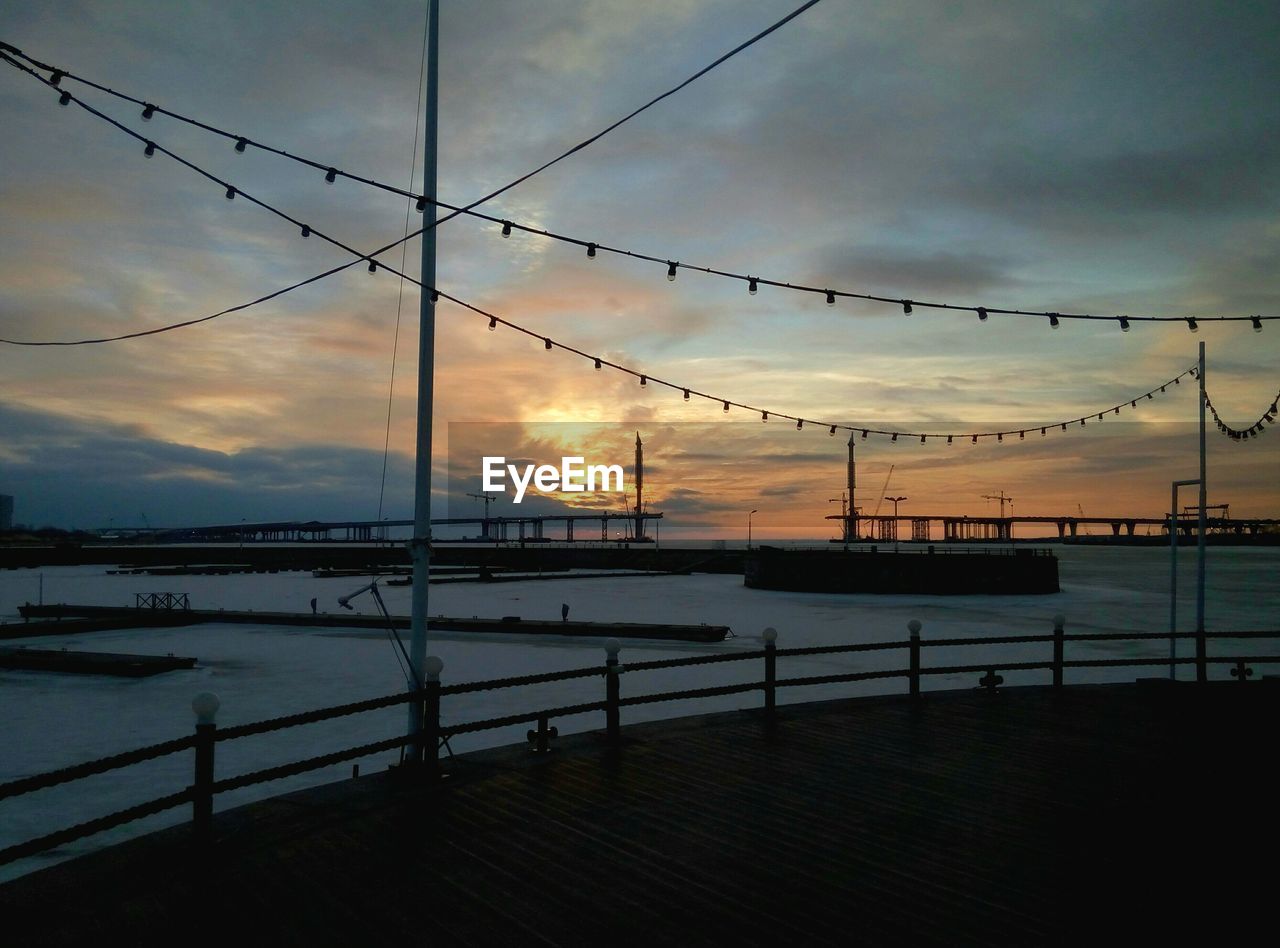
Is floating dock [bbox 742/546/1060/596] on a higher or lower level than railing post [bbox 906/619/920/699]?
lower

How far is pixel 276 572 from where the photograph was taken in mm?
127938

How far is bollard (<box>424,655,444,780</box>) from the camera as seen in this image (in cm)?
765

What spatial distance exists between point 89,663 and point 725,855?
29.2m

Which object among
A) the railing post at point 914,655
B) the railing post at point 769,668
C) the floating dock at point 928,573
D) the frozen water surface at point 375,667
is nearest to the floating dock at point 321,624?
the frozen water surface at point 375,667

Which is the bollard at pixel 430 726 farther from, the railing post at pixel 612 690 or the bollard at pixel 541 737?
the railing post at pixel 612 690

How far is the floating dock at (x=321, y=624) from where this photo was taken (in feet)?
129

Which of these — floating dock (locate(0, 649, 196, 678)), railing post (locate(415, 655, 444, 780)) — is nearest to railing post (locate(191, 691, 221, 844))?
railing post (locate(415, 655, 444, 780))

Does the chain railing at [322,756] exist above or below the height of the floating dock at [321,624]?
above

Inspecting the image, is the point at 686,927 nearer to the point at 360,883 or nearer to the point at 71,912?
the point at 360,883

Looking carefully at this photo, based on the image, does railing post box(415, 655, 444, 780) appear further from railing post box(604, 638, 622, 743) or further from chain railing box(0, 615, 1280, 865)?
railing post box(604, 638, 622, 743)

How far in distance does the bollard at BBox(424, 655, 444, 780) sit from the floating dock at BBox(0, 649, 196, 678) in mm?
24418

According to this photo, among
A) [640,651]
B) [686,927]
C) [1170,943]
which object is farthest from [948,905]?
[640,651]

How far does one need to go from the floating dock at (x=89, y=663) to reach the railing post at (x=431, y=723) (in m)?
24.4

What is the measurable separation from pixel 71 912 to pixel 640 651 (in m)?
31.2
